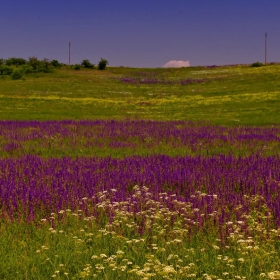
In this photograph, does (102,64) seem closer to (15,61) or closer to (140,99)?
(15,61)

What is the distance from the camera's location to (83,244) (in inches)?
179

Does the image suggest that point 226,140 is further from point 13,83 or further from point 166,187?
point 13,83

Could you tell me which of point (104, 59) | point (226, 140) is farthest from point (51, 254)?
point (104, 59)

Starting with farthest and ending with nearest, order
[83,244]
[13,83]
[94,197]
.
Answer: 1. [13,83]
2. [94,197]
3. [83,244]

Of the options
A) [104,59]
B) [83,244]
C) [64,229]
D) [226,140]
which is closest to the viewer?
[83,244]

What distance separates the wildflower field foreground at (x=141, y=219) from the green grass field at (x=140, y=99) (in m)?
18.9

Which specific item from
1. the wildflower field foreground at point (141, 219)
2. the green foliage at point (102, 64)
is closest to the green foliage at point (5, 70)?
the green foliage at point (102, 64)

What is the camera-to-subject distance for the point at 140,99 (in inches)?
2002

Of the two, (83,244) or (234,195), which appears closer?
(83,244)

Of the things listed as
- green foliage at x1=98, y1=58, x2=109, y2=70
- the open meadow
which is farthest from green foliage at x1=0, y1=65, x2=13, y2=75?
the open meadow

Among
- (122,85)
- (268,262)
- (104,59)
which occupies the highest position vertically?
(104,59)

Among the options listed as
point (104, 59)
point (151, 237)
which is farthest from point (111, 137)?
point (104, 59)

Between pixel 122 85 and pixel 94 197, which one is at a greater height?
pixel 122 85

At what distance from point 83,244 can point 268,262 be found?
2.05 m
